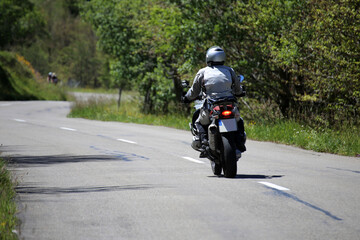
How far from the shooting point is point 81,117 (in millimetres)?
32625

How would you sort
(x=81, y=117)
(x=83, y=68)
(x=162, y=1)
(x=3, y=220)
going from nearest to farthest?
(x=3, y=220) < (x=162, y=1) < (x=81, y=117) < (x=83, y=68)

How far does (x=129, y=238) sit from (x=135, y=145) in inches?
421

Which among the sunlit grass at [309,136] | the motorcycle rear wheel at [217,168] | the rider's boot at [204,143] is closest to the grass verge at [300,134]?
the sunlit grass at [309,136]

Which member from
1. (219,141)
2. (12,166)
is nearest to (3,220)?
(219,141)

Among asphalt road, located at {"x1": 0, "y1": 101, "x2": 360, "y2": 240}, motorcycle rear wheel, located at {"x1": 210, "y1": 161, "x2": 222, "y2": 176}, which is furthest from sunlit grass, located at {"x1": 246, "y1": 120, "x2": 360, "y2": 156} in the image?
motorcycle rear wheel, located at {"x1": 210, "y1": 161, "x2": 222, "y2": 176}

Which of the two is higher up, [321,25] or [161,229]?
[321,25]

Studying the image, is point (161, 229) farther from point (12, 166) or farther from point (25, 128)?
point (25, 128)

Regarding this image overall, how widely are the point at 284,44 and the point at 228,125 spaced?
A: 8.90m

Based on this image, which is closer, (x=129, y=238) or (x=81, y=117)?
(x=129, y=238)

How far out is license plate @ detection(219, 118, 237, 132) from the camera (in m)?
10.1

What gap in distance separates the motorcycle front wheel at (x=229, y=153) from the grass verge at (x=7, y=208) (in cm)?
304

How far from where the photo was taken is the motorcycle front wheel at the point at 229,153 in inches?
401

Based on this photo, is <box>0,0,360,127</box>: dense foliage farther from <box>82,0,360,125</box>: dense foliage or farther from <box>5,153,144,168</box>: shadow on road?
<box>5,153,144,168</box>: shadow on road

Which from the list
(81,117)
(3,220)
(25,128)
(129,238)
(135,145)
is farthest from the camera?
(81,117)
